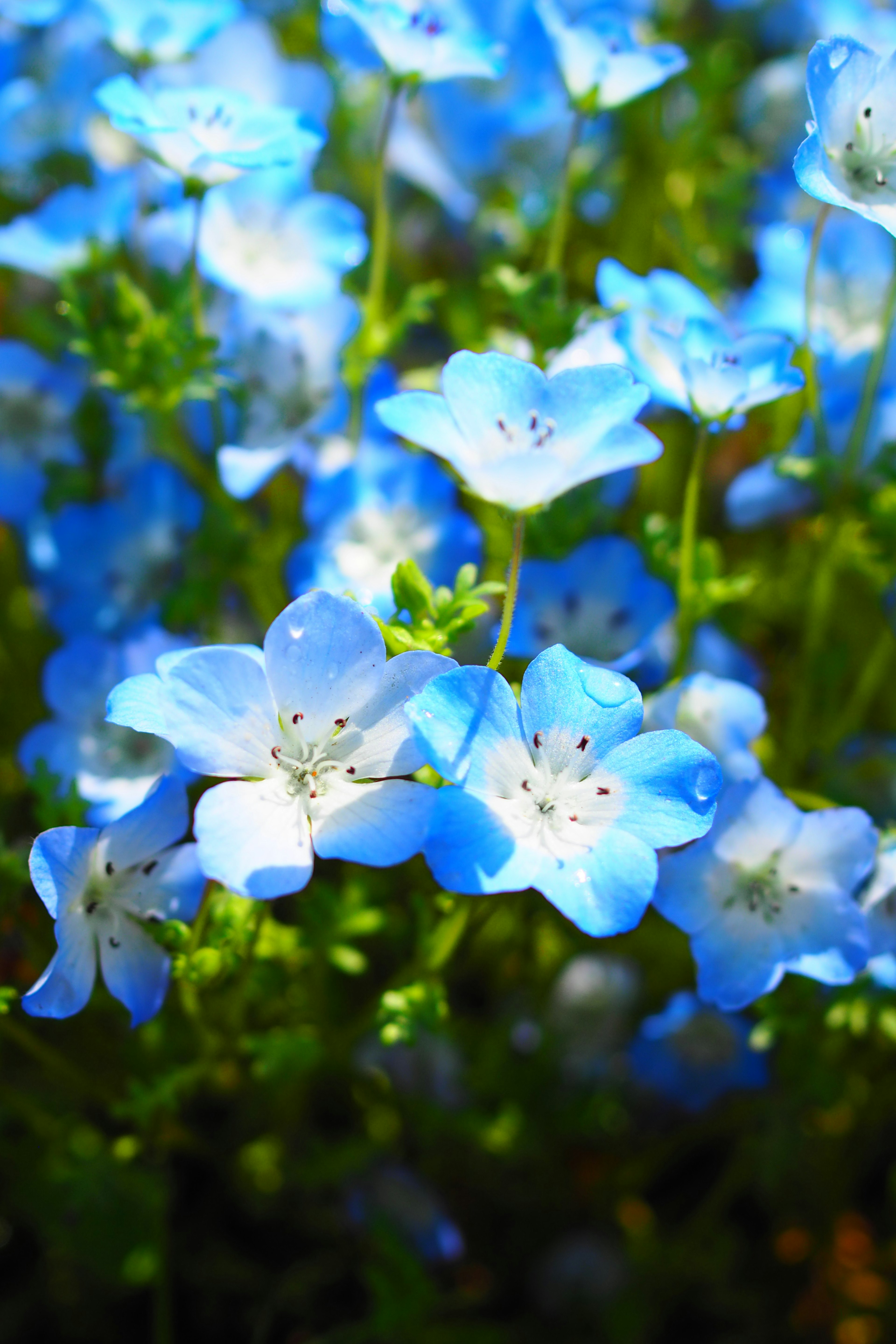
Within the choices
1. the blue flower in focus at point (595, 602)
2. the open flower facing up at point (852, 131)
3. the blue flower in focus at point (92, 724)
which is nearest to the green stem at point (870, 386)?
the open flower facing up at point (852, 131)

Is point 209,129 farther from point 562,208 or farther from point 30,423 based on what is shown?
point 30,423

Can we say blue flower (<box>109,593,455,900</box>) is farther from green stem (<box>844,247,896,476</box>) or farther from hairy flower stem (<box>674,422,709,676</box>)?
green stem (<box>844,247,896,476</box>)

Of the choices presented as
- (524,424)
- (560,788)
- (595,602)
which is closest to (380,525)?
(595,602)

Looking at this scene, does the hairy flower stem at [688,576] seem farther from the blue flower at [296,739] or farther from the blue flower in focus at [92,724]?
the blue flower in focus at [92,724]

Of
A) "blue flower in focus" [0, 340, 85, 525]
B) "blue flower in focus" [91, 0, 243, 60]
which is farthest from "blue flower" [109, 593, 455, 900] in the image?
"blue flower in focus" [91, 0, 243, 60]

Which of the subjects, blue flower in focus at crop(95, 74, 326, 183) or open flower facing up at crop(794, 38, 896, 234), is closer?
open flower facing up at crop(794, 38, 896, 234)

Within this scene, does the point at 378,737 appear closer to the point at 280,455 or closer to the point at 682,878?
the point at 682,878
